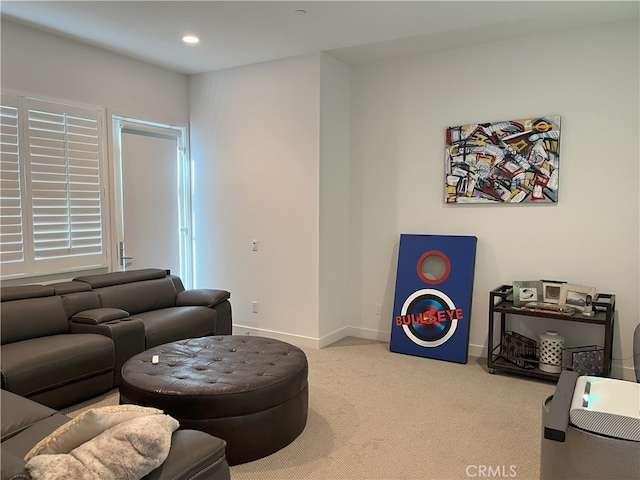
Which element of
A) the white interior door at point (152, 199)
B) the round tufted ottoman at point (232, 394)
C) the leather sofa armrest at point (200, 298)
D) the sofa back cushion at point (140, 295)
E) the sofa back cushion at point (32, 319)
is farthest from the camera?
the white interior door at point (152, 199)

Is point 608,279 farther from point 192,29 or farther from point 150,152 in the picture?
point 150,152

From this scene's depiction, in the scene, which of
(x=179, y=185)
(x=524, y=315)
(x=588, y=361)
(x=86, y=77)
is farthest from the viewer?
(x=179, y=185)

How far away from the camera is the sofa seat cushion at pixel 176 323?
3688mm

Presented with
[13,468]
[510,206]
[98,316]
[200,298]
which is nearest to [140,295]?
[200,298]

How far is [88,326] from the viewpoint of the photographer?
3.49 m

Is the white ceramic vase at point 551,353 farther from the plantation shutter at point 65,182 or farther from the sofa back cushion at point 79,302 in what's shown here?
the plantation shutter at point 65,182

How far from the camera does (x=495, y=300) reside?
4.24m

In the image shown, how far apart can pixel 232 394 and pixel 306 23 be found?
2745 mm

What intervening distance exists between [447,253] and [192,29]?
2864mm

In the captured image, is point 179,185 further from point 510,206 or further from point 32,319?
point 510,206

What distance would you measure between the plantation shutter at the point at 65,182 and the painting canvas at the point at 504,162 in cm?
321

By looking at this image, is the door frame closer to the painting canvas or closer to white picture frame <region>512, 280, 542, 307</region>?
the painting canvas

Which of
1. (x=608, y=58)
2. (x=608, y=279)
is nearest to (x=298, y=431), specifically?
(x=608, y=279)

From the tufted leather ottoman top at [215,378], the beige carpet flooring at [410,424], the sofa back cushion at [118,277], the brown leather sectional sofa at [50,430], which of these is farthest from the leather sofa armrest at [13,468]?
the sofa back cushion at [118,277]
